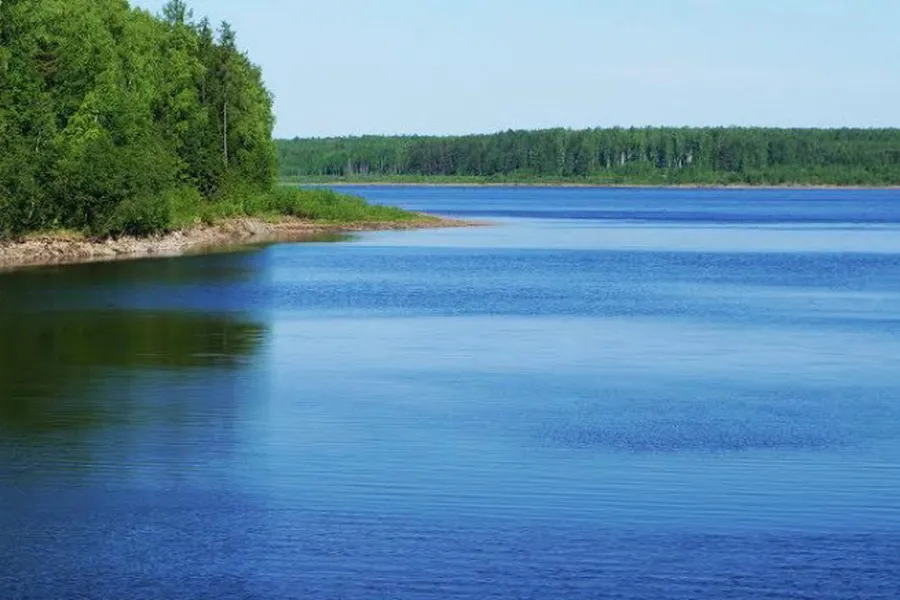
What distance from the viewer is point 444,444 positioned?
24203 mm

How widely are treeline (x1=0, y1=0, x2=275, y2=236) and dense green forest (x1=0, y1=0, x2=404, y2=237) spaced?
6 cm

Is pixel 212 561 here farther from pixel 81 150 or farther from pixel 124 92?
pixel 124 92

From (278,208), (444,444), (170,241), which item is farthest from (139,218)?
(444,444)

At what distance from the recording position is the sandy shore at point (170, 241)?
63.1 meters

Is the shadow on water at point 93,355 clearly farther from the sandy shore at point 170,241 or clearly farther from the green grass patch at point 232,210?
the green grass patch at point 232,210

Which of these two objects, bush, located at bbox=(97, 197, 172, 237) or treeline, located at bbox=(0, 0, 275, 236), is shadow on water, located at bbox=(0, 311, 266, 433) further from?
bush, located at bbox=(97, 197, 172, 237)

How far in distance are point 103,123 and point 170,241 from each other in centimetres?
610

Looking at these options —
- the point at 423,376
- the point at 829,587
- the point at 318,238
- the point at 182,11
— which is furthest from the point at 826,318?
the point at 182,11

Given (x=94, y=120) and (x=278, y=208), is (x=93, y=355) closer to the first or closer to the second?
(x=94, y=120)

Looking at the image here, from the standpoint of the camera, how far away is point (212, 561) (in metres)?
17.3

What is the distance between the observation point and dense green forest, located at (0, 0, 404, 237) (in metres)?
65.9

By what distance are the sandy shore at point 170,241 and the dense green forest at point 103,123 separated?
681 mm

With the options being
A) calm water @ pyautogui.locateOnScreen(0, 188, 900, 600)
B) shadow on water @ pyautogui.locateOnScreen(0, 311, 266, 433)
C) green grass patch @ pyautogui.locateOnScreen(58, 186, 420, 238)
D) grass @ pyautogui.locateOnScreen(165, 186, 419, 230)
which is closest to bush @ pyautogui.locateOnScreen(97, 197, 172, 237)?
green grass patch @ pyautogui.locateOnScreen(58, 186, 420, 238)

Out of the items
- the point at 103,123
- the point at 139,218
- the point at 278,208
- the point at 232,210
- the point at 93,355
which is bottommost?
the point at 93,355
